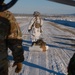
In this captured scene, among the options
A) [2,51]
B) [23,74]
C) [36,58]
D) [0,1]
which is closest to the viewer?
[0,1]

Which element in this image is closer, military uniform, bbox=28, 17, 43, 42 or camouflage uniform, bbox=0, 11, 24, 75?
camouflage uniform, bbox=0, 11, 24, 75

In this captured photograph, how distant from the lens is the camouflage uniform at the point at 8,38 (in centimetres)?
358

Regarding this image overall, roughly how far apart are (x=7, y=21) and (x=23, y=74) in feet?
16.3

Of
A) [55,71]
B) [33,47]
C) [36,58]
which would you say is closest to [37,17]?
[33,47]

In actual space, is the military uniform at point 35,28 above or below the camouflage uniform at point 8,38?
below

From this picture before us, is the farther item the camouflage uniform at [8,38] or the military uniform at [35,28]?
the military uniform at [35,28]

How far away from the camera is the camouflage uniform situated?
3.58 meters

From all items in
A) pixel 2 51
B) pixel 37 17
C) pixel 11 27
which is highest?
pixel 11 27

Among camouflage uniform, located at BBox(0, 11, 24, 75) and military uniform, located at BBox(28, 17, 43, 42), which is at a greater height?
camouflage uniform, located at BBox(0, 11, 24, 75)

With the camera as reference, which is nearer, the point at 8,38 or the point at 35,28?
the point at 8,38

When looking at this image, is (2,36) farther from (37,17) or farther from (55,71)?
(37,17)

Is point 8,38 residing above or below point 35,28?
above

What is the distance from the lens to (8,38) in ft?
12.0

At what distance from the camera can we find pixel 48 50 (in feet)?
44.4
